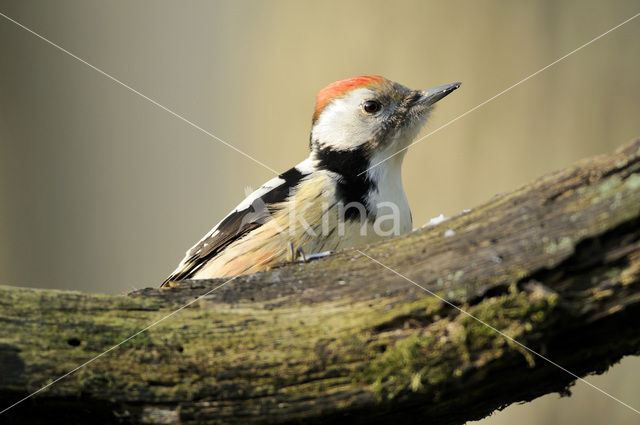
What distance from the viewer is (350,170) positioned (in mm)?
2336

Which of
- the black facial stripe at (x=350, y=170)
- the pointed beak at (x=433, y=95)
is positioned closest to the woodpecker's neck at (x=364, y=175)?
the black facial stripe at (x=350, y=170)

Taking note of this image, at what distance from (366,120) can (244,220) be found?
65cm

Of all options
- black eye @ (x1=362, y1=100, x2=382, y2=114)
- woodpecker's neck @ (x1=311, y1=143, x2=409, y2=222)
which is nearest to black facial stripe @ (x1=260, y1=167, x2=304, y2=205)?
woodpecker's neck @ (x1=311, y1=143, x2=409, y2=222)

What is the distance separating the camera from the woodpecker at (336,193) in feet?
6.86

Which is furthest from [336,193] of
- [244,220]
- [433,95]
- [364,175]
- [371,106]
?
[433,95]

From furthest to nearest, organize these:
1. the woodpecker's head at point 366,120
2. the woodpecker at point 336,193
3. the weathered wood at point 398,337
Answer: the woodpecker's head at point 366,120, the woodpecker at point 336,193, the weathered wood at point 398,337

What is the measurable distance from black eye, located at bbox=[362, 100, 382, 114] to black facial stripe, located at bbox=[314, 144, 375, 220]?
0.56ft

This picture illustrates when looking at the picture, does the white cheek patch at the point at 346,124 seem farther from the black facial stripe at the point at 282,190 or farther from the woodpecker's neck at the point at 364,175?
the black facial stripe at the point at 282,190

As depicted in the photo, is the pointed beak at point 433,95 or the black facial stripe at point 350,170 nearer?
the black facial stripe at point 350,170

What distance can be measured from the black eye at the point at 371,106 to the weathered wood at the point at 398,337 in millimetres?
1328

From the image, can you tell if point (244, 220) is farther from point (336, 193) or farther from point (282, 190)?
point (336, 193)

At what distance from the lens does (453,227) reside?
48.1 inches

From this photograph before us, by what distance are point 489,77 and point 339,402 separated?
9.00 ft

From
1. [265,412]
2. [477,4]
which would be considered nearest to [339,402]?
[265,412]
